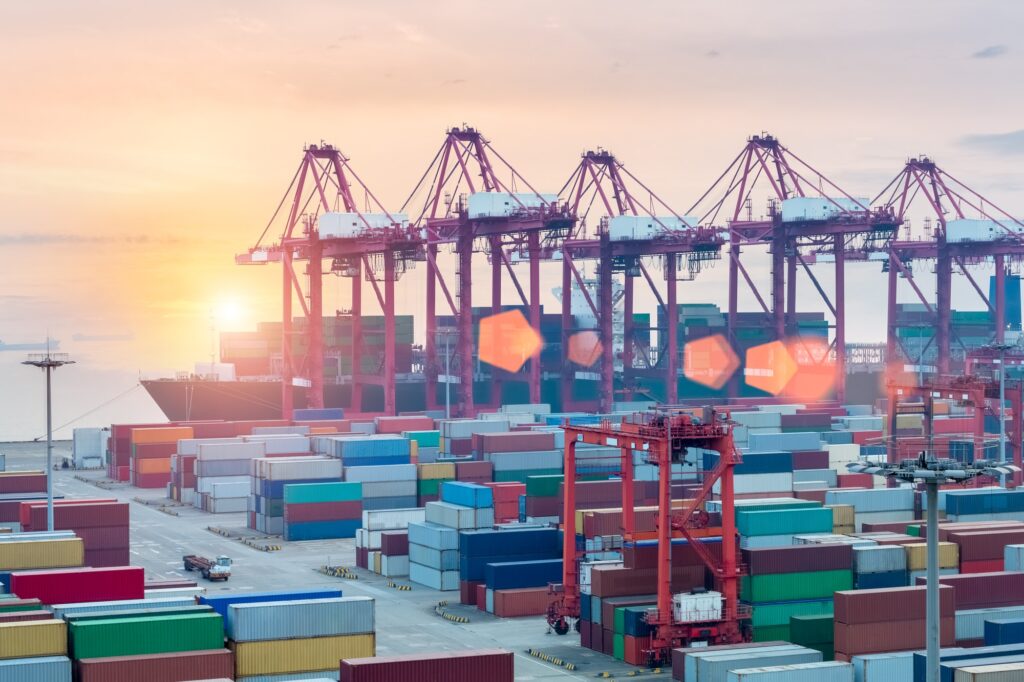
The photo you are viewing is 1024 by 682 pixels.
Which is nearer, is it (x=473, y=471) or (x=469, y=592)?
(x=469, y=592)

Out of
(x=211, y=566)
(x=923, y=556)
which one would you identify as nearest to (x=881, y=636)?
(x=923, y=556)

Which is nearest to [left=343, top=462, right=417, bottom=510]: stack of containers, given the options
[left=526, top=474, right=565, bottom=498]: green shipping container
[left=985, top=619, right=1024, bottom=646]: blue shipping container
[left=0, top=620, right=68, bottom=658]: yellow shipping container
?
[left=526, top=474, right=565, bottom=498]: green shipping container

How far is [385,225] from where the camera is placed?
120 meters

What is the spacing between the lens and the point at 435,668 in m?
31.9

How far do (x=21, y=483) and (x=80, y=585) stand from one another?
29.0 metres

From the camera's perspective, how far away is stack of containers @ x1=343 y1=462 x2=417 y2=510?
75.7 meters

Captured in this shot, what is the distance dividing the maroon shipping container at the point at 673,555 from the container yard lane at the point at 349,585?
9.92ft

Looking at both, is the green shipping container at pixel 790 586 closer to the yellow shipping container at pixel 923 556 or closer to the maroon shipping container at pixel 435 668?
the yellow shipping container at pixel 923 556

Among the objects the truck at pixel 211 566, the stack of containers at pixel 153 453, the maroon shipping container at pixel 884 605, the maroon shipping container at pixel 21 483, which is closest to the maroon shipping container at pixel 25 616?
the maroon shipping container at pixel 884 605

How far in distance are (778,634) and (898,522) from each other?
14538mm

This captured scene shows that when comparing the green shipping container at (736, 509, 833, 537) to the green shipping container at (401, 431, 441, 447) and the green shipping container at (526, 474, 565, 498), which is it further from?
the green shipping container at (401, 431, 441, 447)

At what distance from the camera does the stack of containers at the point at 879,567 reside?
46000mm

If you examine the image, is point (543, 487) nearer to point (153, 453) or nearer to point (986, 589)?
point (986, 589)

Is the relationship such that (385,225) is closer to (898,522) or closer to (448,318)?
(448,318)
